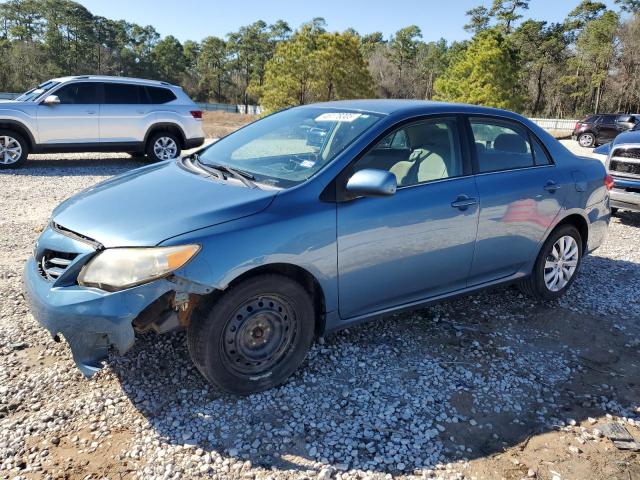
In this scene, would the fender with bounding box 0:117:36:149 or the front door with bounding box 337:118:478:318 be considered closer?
the front door with bounding box 337:118:478:318

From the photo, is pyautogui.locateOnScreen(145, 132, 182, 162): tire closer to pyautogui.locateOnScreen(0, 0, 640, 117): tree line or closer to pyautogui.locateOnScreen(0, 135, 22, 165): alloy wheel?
pyautogui.locateOnScreen(0, 135, 22, 165): alloy wheel

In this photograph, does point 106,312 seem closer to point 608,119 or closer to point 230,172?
point 230,172

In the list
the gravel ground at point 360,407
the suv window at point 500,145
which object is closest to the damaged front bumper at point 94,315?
the gravel ground at point 360,407

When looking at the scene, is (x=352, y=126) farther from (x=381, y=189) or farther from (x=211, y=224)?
(x=211, y=224)

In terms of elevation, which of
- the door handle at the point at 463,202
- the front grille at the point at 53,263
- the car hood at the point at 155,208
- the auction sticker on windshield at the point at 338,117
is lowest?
the front grille at the point at 53,263

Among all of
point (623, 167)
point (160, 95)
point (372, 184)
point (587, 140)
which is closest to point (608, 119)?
point (587, 140)

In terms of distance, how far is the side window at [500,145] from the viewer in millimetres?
4004

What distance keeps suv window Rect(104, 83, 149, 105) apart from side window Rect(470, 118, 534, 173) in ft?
29.6

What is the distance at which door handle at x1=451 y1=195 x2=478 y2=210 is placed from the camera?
12.1ft

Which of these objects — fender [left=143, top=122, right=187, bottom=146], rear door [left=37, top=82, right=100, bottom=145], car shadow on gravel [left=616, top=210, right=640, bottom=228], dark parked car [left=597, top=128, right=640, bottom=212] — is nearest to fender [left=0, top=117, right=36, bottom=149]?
rear door [left=37, top=82, right=100, bottom=145]

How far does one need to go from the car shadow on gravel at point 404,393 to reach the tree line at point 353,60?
35263mm

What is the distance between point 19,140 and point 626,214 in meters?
11.4

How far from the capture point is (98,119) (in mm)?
10719

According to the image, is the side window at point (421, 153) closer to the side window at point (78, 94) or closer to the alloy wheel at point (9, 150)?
the side window at point (78, 94)
